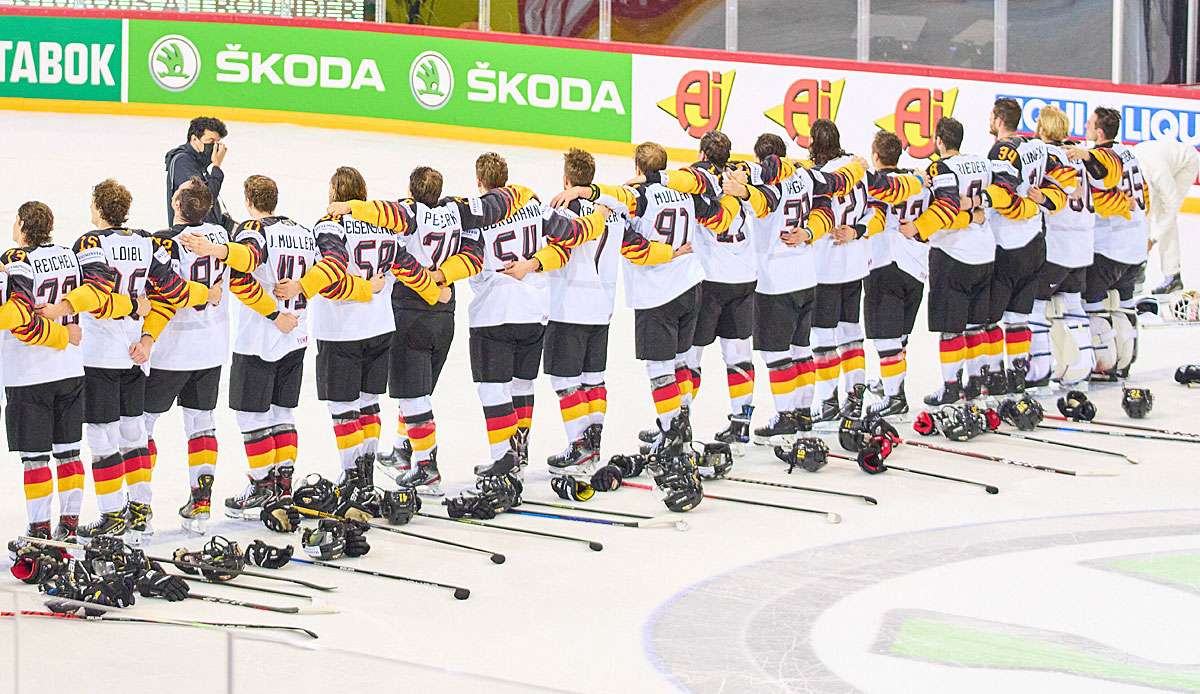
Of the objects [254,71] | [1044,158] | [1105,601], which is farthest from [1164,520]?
[254,71]

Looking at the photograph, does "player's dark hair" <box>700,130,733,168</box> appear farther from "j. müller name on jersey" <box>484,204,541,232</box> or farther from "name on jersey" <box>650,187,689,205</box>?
"j. müller name on jersey" <box>484,204,541,232</box>

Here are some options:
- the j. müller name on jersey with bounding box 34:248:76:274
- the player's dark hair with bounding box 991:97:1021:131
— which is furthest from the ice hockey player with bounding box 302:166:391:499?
the player's dark hair with bounding box 991:97:1021:131

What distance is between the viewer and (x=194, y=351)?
763 centimetres

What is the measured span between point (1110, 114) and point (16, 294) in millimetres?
6994

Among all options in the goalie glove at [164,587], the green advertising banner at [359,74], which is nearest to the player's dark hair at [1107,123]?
the goalie glove at [164,587]

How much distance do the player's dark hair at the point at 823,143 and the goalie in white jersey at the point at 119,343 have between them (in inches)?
147

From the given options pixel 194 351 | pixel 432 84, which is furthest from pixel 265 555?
pixel 432 84

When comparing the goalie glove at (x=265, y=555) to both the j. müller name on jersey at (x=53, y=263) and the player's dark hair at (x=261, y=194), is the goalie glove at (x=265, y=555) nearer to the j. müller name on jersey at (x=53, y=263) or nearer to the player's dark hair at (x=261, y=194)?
the j. müller name on jersey at (x=53, y=263)

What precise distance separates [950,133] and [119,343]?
16.4 feet

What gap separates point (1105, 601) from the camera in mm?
6766

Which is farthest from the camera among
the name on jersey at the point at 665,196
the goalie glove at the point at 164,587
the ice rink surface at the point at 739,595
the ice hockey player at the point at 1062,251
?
the ice hockey player at the point at 1062,251

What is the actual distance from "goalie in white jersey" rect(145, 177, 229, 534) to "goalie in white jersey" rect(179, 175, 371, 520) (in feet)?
0.38

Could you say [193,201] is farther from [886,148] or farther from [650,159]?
→ [886,148]

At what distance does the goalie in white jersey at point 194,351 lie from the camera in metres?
7.44
